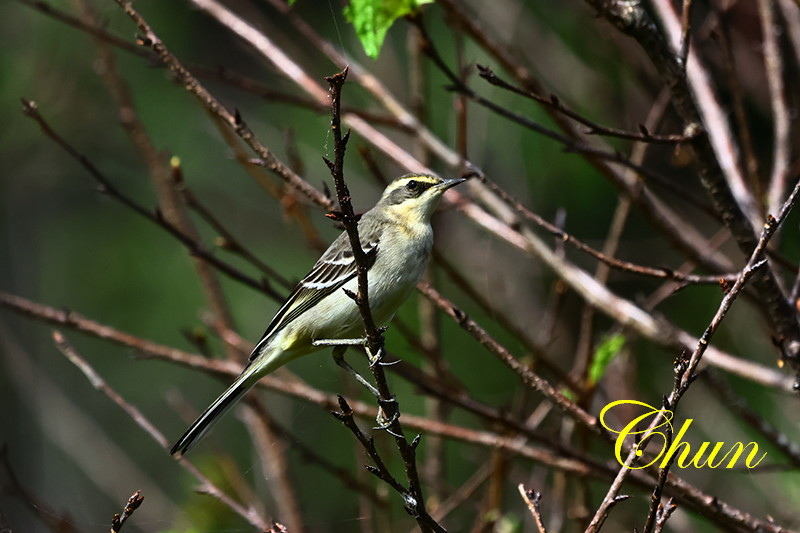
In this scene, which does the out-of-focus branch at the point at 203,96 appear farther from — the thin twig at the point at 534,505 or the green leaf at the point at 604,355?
the thin twig at the point at 534,505

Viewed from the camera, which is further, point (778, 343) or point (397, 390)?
point (397, 390)

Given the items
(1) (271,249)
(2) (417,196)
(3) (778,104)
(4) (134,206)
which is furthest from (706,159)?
(1) (271,249)

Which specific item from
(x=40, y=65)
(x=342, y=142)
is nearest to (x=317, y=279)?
(x=342, y=142)

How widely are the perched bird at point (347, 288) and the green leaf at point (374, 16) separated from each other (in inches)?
40.9

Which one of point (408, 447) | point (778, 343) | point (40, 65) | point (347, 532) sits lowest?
point (347, 532)

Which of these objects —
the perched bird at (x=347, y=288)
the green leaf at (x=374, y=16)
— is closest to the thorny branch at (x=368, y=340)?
the green leaf at (x=374, y=16)

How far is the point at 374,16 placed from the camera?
9.29 feet

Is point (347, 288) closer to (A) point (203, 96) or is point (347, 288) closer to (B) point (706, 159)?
(A) point (203, 96)

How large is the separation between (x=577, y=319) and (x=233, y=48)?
15.5ft

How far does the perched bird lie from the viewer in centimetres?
376

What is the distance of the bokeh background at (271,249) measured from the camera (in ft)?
19.8

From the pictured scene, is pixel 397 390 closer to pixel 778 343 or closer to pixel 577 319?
pixel 577 319

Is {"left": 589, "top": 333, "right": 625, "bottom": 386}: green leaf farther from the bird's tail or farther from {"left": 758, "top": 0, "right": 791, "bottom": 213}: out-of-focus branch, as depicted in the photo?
the bird's tail

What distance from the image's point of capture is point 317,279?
4.11m
